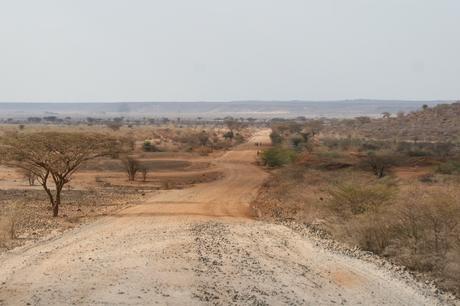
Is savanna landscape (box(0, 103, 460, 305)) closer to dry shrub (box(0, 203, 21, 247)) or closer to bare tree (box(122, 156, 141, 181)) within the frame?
dry shrub (box(0, 203, 21, 247))

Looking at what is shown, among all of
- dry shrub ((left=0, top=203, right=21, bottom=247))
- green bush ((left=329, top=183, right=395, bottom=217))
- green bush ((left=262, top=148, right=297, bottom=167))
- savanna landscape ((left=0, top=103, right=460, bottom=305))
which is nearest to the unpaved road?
savanna landscape ((left=0, top=103, right=460, bottom=305))

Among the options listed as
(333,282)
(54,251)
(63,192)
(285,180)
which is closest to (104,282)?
(54,251)

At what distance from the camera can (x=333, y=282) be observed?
14.8m

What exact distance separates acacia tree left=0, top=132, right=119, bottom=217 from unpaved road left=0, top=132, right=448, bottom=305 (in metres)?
3.82

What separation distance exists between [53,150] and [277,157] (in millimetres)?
31449

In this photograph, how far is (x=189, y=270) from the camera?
15211mm

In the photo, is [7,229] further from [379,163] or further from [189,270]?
[379,163]

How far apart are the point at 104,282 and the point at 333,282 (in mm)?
5301

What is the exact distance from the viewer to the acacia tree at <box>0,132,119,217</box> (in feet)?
81.8

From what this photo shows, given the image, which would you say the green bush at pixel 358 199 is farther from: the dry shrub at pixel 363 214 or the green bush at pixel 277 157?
the green bush at pixel 277 157

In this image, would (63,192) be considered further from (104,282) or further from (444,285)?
(444,285)

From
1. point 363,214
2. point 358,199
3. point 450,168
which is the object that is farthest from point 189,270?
point 450,168

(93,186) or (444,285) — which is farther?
(93,186)

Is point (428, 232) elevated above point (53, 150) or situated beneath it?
situated beneath
